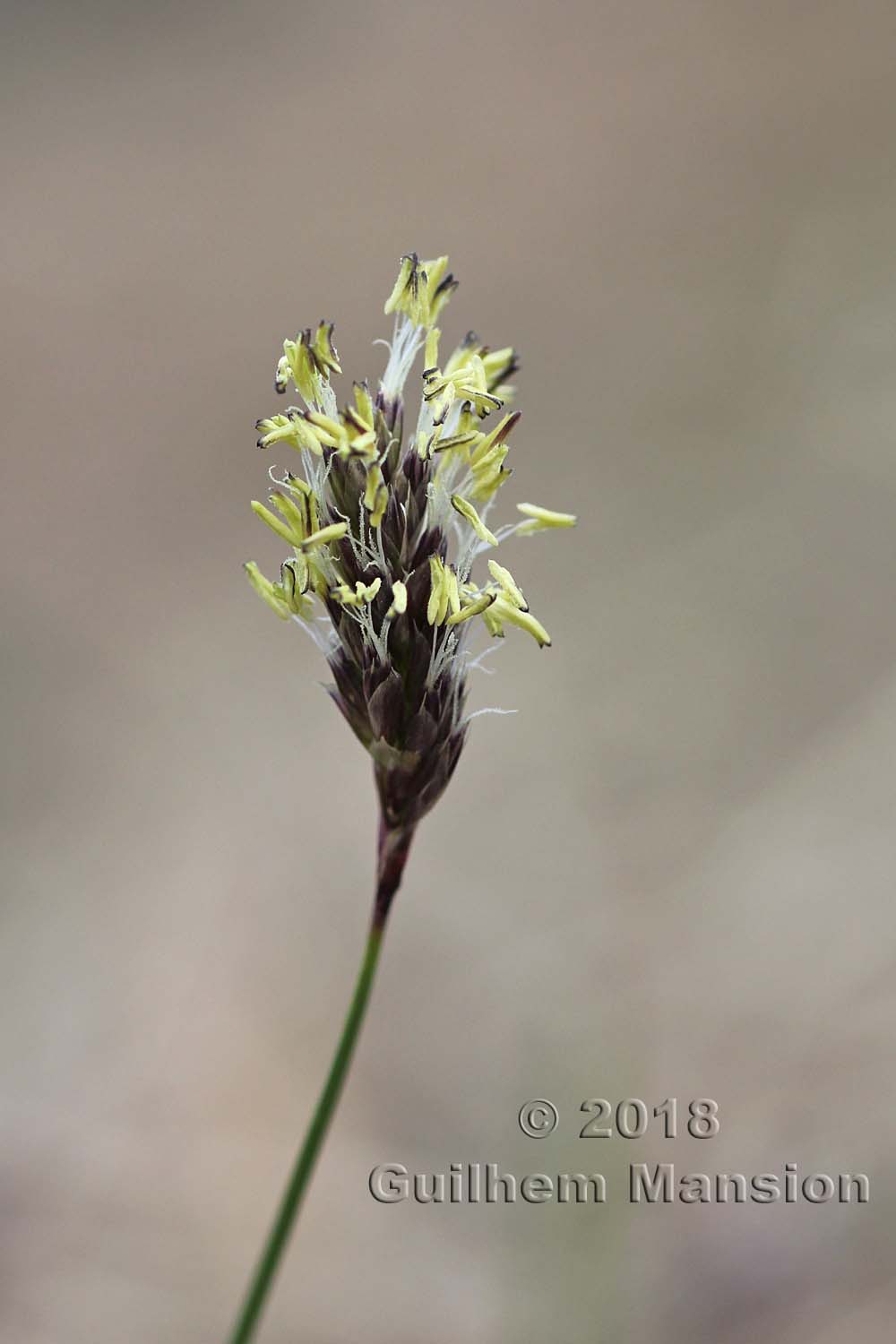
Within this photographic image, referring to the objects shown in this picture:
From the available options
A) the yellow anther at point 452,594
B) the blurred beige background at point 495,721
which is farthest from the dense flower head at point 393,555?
the blurred beige background at point 495,721

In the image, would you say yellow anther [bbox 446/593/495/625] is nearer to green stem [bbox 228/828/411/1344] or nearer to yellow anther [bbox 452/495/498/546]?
yellow anther [bbox 452/495/498/546]

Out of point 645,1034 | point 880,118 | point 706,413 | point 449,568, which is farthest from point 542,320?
point 449,568

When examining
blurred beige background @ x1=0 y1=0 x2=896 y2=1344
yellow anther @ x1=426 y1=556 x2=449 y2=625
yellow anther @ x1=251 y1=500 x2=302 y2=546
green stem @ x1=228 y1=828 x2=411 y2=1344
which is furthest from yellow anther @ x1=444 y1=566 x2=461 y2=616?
blurred beige background @ x1=0 y1=0 x2=896 y2=1344

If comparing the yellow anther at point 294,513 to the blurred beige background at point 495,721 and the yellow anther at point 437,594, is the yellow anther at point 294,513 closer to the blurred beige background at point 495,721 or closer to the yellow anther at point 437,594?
the yellow anther at point 437,594

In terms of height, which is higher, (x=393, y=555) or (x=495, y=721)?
(x=495, y=721)

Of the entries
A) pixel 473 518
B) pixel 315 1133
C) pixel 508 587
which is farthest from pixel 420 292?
pixel 315 1133

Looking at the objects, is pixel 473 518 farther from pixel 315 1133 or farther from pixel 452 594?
pixel 315 1133

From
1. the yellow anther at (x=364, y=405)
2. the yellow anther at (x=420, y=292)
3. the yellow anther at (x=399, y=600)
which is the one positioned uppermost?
the yellow anther at (x=420, y=292)
